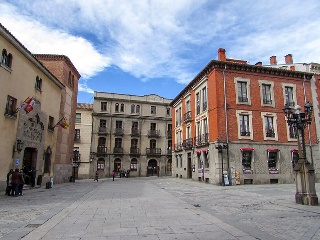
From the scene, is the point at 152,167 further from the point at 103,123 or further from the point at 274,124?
the point at 274,124

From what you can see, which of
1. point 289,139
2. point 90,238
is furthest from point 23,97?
point 289,139

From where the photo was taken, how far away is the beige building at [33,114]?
15.0 metres

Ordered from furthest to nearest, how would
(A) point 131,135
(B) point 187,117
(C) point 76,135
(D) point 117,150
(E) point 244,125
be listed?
(A) point 131,135
(D) point 117,150
(C) point 76,135
(B) point 187,117
(E) point 244,125

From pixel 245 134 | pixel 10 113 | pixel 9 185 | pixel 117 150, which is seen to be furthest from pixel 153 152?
pixel 9 185

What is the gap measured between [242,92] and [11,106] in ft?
63.8

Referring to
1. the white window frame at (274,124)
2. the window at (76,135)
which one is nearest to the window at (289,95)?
the white window frame at (274,124)

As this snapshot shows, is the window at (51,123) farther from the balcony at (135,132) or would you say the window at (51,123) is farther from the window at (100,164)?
the balcony at (135,132)

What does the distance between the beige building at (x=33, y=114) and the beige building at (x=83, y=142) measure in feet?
46.3

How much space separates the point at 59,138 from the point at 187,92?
15.8 metres

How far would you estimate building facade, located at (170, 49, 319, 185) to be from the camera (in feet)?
71.6

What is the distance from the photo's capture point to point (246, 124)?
2306 cm

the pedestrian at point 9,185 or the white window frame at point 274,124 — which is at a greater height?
the white window frame at point 274,124

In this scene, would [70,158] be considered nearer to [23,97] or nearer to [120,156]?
[23,97]

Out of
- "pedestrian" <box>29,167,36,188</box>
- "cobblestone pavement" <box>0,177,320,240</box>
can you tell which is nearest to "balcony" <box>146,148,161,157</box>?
"pedestrian" <box>29,167,36,188</box>
